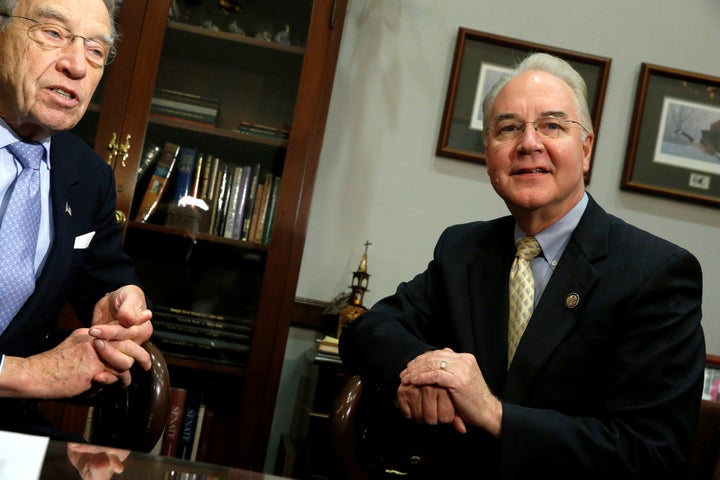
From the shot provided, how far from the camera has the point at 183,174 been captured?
3.08m

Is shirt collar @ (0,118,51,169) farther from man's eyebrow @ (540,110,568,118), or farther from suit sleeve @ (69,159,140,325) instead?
man's eyebrow @ (540,110,568,118)

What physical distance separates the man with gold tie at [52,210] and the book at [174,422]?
1.06 m

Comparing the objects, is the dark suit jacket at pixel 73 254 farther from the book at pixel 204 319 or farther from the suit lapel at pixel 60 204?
the book at pixel 204 319

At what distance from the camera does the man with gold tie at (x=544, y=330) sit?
62.4 inches

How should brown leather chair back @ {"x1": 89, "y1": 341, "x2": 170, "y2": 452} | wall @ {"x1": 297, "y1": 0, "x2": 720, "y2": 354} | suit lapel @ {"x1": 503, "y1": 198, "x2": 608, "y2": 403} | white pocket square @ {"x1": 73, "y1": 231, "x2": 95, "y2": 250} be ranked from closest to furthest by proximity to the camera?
brown leather chair back @ {"x1": 89, "y1": 341, "x2": 170, "y2": 452}, suit lapel @ {"x1": 503, "y1": 198, "x2": 608, "y2": 403}, white pocket square @ {"x1": 73, "y1": 231, "x2": 95, "y2": 250}, wall @ {"x1": 297, "y1": 0, "x2": 720, "y2": 354}

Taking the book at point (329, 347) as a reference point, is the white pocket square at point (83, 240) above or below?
above

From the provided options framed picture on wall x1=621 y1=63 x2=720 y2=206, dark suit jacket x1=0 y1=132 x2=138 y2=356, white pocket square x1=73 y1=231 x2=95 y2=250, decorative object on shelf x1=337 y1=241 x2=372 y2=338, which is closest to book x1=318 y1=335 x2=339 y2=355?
decorative object on shelf x1=337 y1=241 x2=372 y2=338

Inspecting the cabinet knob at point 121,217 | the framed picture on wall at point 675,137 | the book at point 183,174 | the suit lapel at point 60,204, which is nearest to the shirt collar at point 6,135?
the suit lapel at point 60,204

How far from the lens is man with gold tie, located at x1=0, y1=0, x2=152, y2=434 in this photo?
68.2 inches

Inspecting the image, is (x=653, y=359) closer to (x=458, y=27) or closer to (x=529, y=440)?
(x=529, y=440)

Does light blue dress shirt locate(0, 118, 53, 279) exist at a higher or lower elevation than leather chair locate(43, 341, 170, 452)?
higher

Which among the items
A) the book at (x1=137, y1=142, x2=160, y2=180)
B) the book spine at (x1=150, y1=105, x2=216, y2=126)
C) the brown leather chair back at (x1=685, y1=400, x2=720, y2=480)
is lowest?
the brown leather chair back at (x1=685, y1=400, x2=720, y2=480)

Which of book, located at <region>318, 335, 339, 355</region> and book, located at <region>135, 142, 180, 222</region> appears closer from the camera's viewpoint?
book, located at <region>318, 335, 339, 355</region>

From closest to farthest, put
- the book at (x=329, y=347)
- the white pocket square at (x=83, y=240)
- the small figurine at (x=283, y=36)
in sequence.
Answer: the white pocket square at (x=83, y=240), the book at (x=329, y=347), the small figurine at (x=283, y=36)
